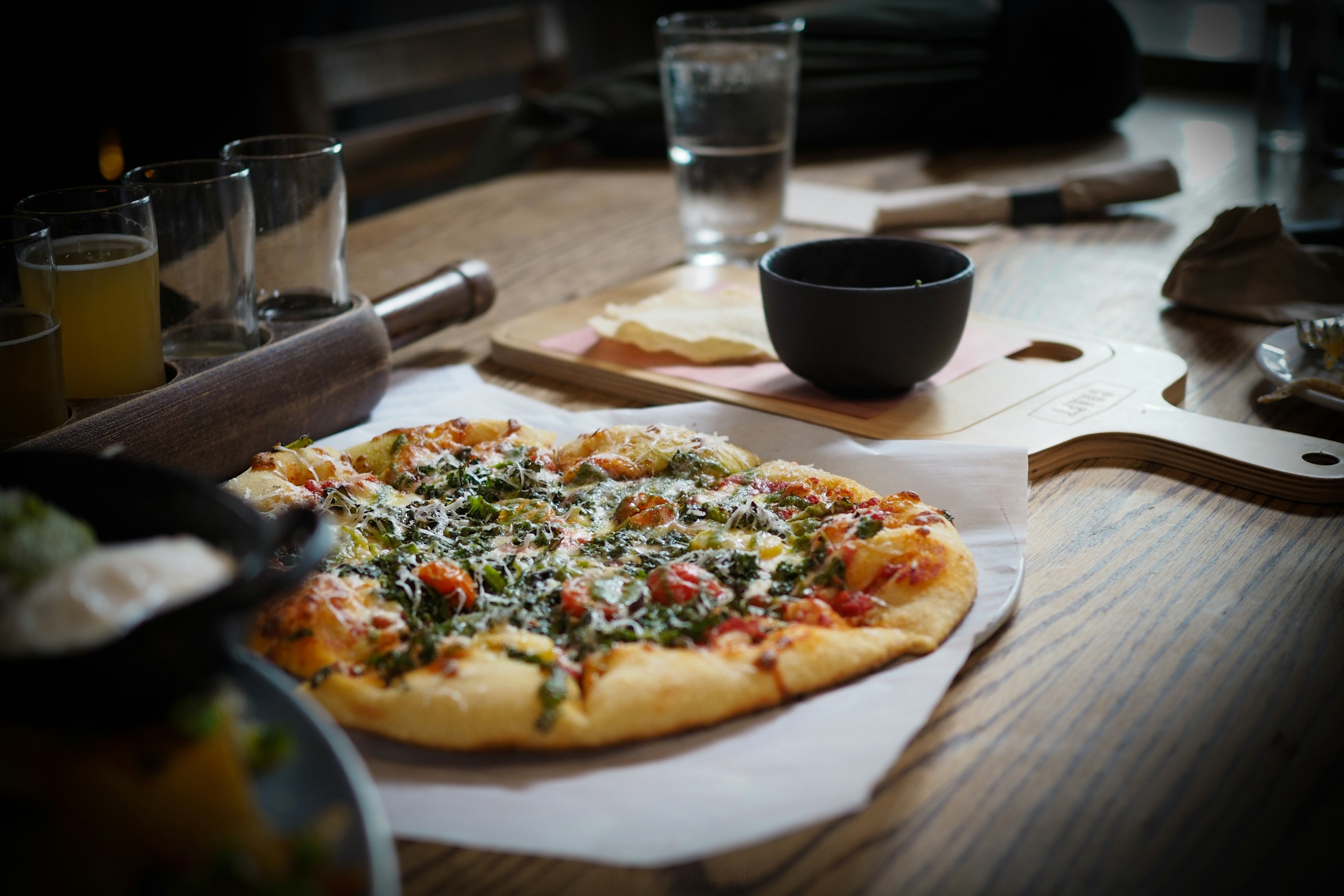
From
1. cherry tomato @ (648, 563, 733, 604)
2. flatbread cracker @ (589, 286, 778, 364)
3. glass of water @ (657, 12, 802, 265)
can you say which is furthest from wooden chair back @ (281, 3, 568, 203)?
cherry tomato @ (648, 563, 733, 604)

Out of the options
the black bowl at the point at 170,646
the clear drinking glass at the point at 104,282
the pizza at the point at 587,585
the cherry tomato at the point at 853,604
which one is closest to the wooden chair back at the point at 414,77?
the clear drinking glass at the point at 104,282

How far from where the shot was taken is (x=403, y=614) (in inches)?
47.4

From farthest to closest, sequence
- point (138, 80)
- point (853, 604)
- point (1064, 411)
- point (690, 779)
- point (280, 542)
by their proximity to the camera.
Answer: point (138, 80), point (1064, 411), point (853, 604), point (690, 779), point (280, 542)

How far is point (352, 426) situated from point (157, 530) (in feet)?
3.32

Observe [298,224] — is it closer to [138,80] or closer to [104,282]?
→ [104,282]

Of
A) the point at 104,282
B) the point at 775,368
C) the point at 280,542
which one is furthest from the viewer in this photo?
the point at 775,368

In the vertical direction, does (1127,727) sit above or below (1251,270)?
below

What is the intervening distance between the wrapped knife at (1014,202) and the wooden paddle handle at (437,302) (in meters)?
0.89

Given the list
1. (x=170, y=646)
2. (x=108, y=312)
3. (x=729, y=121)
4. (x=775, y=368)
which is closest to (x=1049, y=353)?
(x=775, y=368)

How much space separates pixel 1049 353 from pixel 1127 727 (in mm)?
1063

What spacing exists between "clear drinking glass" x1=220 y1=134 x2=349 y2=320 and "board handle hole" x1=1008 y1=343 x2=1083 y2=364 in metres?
1.21

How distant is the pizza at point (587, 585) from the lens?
1.05 meters

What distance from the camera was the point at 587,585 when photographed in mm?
1239

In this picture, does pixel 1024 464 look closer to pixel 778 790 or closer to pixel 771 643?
pixel 771 643
